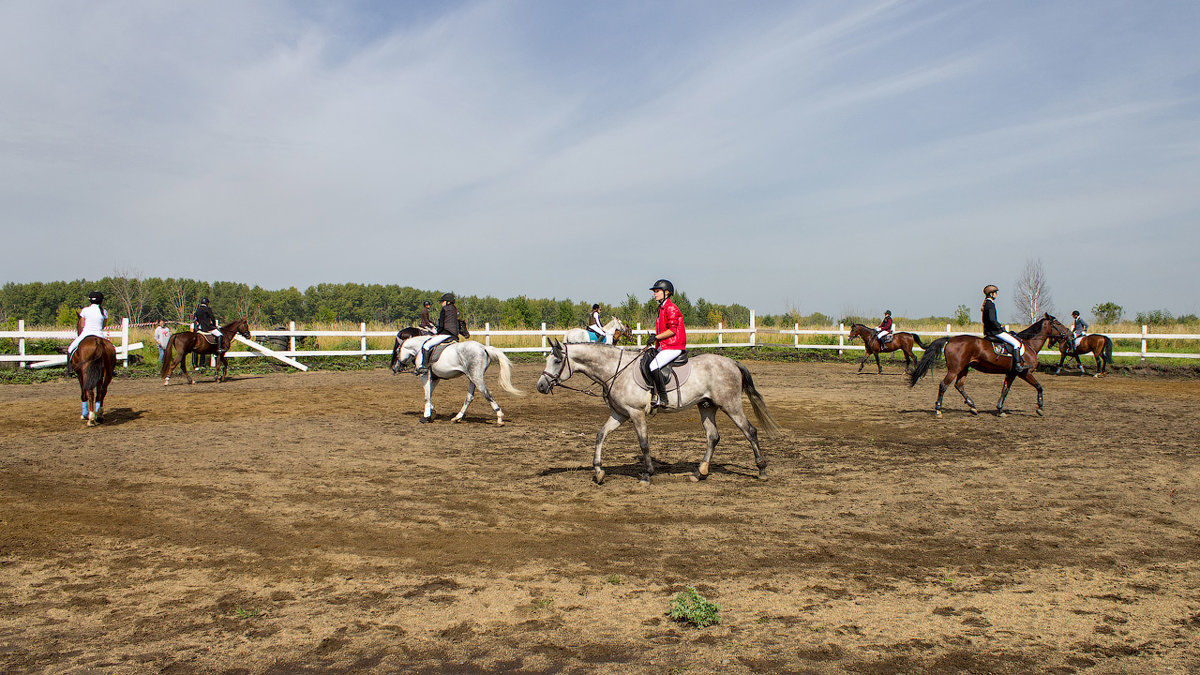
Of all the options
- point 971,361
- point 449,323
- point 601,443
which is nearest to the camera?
point 601,443

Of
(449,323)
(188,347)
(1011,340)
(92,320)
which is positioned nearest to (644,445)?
(449,323)

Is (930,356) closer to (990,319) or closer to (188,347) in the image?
(990,319)

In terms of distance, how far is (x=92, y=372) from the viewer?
41.8 feet

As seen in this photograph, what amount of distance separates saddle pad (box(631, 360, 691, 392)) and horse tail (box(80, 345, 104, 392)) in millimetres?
10406

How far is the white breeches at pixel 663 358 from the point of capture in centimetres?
866

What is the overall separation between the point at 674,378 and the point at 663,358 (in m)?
0.30

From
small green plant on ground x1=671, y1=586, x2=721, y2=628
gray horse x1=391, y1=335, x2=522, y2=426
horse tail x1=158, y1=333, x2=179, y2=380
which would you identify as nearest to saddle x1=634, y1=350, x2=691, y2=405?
small green plant on ground x1=671, y1=586, x2=721, y2=628

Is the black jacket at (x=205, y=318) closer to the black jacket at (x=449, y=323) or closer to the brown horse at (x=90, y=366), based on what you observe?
the brown horse at (x=90, y=366)

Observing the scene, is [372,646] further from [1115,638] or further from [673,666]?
[1115,638]

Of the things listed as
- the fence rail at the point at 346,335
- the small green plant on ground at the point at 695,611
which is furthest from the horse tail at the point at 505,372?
the small green plant on ground at the point at 695,611

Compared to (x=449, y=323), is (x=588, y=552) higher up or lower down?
lower down

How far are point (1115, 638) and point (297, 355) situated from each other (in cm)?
2517

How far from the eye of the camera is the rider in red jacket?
869cm

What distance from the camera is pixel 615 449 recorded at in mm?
11047
